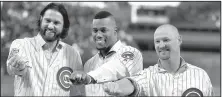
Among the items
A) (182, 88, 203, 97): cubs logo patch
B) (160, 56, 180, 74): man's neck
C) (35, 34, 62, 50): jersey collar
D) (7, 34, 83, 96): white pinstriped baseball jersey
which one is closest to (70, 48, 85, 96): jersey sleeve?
(7, 34, 83, 96): white pinstriped baseball jersey

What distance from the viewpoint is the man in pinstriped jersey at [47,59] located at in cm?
249

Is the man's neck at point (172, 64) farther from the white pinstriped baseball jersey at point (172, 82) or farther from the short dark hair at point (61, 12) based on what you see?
the short dark hair at point (61, 12)

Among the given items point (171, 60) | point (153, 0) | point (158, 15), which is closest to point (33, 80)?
point (171, 60)

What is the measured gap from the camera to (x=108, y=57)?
2584mm

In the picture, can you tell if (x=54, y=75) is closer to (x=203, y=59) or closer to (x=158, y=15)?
(x=158, y=15)

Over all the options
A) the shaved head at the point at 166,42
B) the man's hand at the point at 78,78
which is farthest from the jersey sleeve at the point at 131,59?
the man's hand at the point at 78,78

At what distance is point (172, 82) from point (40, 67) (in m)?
0.93

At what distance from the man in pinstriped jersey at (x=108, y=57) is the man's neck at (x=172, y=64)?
9.5 inches

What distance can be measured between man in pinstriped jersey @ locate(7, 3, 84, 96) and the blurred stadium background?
288 mm

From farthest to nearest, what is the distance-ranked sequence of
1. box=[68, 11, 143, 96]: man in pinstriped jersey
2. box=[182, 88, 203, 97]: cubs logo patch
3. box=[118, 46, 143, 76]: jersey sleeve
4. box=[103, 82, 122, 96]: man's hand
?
1. box=[118, 46, 143, 76]: jersey sleeve
2. box=[68, 11, 143, 96]: man in pinstriped jersey
3. box=[182, 88, 203, 97]: cubs logo patch
4. box=[103, 82, 122, 96]: man's hand

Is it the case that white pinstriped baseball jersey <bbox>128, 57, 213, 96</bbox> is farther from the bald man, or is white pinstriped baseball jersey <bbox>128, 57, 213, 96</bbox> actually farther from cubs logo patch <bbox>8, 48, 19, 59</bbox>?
cubs logo patch <bbox>8, 48, 19, 59</bbox>

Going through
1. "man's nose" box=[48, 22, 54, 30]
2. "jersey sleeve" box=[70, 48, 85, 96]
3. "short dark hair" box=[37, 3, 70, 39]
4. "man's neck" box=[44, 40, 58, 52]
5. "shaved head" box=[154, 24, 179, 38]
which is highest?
"short dark hair" box=[37, 3, 70, 39]

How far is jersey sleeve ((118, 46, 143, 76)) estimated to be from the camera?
2.51m

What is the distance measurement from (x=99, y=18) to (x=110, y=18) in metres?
0.09
